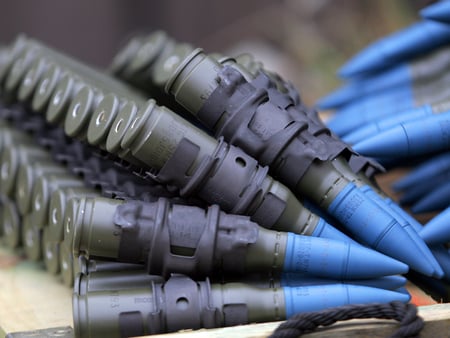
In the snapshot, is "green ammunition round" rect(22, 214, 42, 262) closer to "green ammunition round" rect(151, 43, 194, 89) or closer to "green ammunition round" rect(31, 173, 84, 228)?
"green ammunition round" rect(31, 173, 84, 228)

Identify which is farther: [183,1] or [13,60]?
[183,1]

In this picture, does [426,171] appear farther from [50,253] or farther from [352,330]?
[50,253]

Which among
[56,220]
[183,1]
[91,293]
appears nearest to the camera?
[91,293]

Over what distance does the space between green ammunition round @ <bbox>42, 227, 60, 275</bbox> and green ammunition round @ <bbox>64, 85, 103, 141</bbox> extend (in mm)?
268

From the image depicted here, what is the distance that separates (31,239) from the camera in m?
1.97

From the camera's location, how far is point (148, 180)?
157 cm

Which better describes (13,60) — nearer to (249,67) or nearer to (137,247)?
(249,67)

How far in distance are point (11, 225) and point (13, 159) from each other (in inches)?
7.5

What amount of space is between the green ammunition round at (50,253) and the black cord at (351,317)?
2.35 feet

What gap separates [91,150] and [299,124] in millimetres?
546

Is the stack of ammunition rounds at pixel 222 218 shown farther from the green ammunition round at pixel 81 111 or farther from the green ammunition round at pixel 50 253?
the green ammunition round at pixel 50 253

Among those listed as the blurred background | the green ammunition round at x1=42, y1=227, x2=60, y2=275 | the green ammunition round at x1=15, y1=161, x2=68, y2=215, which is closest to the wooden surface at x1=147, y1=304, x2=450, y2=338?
the green ammunition round at x1=42, y1=227, x2=60, y2=275

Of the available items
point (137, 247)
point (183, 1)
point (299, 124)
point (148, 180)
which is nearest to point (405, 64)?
point (299, 124)

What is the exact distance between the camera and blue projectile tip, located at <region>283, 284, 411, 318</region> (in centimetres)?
136
